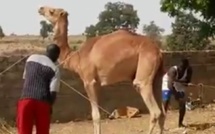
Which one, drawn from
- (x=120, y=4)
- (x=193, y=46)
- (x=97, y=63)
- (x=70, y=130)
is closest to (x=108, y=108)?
(x=70, y=130)

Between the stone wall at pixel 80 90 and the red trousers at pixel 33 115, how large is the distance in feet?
20.9

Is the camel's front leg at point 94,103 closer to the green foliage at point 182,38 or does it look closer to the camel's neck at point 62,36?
the camel's neck at point 62,36

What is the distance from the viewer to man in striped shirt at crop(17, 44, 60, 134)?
8.50 m

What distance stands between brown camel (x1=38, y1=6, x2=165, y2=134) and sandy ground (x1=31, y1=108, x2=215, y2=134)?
5.88 feet

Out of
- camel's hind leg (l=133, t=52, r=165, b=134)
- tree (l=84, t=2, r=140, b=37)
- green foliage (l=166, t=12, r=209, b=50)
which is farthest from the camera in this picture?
tree (l=84, t=2, r=140, b=37)

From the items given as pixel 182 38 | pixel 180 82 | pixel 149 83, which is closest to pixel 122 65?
pixel 149 83

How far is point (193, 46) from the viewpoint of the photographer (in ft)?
102

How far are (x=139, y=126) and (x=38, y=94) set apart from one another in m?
A: 6.31

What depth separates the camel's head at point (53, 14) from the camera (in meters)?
12.3

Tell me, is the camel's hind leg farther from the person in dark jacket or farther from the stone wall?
the stone wall

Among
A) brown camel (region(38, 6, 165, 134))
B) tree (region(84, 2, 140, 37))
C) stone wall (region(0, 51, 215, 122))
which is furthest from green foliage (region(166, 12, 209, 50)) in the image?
brown camel (region(38, 6, 165, 134))

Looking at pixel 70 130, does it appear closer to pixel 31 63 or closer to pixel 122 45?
pixel 122 45

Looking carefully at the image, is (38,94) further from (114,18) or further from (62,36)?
(114,18)

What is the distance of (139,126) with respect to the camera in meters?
14.5
